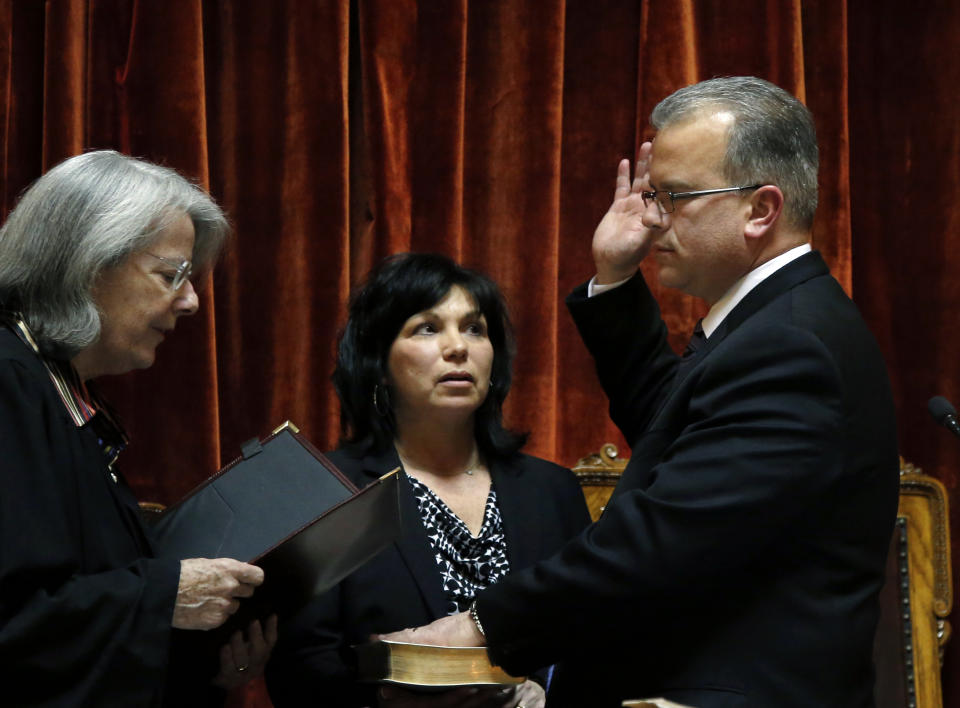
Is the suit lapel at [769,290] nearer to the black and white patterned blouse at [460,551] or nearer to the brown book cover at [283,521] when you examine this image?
the brown book cover at [283,521]

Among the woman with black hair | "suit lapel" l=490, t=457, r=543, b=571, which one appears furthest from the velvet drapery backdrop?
"suit lapel" l=490, t=457, r=543, b=571

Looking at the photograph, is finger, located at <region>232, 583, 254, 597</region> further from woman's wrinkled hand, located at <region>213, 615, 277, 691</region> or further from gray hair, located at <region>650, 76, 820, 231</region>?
gray hair, located at <region>650, 76, 820, 231</region>

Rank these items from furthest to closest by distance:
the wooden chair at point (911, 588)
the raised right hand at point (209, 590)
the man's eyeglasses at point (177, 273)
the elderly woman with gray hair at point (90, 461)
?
the wooden chair at point (911, 588)
the man's eyeglasses at point (177, 273)
the raised right hand at point (209, 590)
the elderly woman with gray hair at point (90, 461)

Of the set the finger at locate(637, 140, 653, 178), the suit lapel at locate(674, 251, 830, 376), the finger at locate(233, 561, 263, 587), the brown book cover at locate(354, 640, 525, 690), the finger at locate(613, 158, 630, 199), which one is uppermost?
the finger at locate(637, 140, 653, 178)

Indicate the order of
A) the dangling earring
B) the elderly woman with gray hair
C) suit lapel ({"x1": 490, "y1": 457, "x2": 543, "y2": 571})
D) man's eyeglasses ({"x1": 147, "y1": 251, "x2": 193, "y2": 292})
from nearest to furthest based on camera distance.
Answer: the elderly woman with gray hair, man's eyeglasses ({"x1": 147, "y1": 251, "x2": 193, "y2": 292}), suit lapel ({"x1": 490, "y1": 457, "x2": 543, "y2": 571}), the dangling earring

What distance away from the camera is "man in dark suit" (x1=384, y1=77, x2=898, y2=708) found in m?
1.63

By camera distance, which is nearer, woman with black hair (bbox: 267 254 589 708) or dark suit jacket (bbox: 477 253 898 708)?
dark suit jacket (bbox: 477 253 898 708)

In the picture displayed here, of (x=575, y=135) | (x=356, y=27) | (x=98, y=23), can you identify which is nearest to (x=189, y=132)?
(x=98, y=23)

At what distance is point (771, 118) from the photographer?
6.20ft

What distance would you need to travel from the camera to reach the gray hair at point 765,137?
1.87 m

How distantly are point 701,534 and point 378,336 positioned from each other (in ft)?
4.03

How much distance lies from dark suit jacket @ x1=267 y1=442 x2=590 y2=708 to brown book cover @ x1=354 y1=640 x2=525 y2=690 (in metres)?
0.38

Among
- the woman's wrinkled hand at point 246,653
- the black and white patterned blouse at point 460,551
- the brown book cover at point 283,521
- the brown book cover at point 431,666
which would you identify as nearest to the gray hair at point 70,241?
the brown book cover at point 283,521

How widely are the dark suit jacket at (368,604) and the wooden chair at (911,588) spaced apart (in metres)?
0.50
